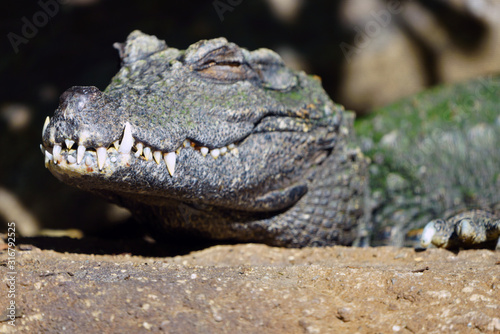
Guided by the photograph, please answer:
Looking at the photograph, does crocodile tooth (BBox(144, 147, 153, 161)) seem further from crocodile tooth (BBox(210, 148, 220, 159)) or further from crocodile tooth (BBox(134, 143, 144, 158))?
crocodile tooth (BBox(210, 148, 220, 159))

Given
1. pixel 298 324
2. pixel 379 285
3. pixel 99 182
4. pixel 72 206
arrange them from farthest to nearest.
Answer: pixel 72 206
pixel 99 182
pixel 379 285
pixel 298 324

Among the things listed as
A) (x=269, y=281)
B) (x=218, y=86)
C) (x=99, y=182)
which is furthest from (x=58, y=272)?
(x=218, y=86)

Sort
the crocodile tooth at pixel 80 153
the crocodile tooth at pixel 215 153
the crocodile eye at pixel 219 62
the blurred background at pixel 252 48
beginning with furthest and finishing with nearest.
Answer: the blurred background at pixel 252 48, the crocodile eye at pixel 219 62, the crocodile tooth at pixel 215 153, the crocodile tooth at pixel 80 153

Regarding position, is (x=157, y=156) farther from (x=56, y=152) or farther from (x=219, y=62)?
(x=219, y=62)

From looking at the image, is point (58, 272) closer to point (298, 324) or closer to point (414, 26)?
point (298, 324)

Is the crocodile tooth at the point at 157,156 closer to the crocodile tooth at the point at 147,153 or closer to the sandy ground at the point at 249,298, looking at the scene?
the crocodile tooth at the point at 147,153

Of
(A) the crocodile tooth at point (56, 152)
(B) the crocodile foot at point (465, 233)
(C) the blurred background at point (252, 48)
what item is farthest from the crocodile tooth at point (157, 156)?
(C) the blurred background at point (252, 48)
